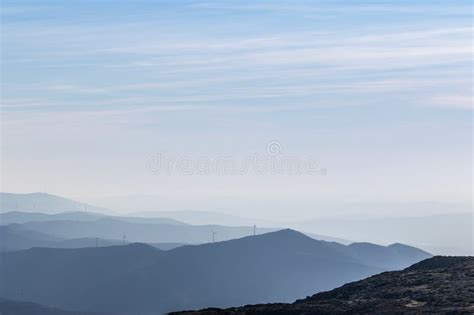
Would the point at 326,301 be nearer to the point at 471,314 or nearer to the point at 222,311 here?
the point at 222,311

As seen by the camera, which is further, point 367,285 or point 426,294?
point 367,285

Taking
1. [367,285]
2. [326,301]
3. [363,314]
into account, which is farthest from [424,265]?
[363,314]

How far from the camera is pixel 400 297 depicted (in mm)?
96562

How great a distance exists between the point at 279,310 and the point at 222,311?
5.88 m

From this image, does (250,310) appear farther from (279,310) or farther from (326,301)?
(326,301)

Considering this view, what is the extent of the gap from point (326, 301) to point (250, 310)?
10.4 metres

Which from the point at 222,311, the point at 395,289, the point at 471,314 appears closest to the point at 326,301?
the point at 395,289

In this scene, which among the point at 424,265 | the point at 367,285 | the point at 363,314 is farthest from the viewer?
the point at 424,265

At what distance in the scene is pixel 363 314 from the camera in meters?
89.6

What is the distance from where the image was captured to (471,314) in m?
Result: 84.1

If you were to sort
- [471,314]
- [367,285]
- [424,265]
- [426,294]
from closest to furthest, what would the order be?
[471,314] → [426,294] → [367,285] → [424,265]

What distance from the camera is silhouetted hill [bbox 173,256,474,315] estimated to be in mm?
90125

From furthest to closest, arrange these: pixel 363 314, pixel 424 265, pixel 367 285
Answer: pixel 424 265, pixel 367 285, pixel 363 314

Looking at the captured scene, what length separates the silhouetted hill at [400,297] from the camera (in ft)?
296
